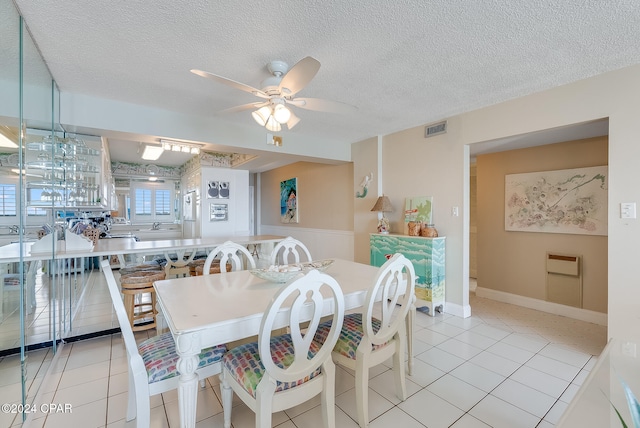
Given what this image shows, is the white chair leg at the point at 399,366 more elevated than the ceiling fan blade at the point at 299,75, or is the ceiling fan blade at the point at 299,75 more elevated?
the ceiling fan blade at the point at 299,75

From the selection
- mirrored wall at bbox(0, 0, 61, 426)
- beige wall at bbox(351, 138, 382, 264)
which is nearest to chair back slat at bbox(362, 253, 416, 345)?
mirrored wall at bbox(0, 0, 61, 426)

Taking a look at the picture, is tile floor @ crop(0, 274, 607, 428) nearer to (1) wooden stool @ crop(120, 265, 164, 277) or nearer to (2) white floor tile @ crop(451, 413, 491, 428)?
(2) white floor tile @ crop(451, 413, 491, 428)

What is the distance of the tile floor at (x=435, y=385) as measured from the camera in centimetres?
175

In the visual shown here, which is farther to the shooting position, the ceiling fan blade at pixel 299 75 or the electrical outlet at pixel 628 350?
the ceiling fan blade at pixel 299 75

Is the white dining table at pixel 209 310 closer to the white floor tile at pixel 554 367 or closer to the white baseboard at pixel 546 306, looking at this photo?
the white floor tile at pixel 554 367

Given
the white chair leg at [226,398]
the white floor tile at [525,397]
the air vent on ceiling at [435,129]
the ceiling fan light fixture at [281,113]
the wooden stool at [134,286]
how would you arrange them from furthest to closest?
the air vent on ceiling at [435,129]
the wooden stool at [134,286]
the ceiling fan light fixture at [281,113]
the white floor tile at [525,397]
the white chair leg at [226,398]

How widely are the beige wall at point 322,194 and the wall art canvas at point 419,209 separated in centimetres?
132

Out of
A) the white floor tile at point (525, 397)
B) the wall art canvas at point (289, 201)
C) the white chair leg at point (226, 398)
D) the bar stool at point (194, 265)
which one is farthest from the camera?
the wall art canvas at point (289, 201)

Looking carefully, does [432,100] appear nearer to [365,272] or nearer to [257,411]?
[365,272]

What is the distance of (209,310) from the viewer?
149cm

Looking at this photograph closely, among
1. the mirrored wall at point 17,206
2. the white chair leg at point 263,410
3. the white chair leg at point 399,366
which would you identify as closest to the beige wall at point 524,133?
the white chair leg at point 399,366

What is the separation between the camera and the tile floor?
1745 millimetres

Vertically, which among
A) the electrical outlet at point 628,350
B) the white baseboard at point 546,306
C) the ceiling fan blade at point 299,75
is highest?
the ceiling fan blade at point 299,75

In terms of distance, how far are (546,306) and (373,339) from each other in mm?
3286
